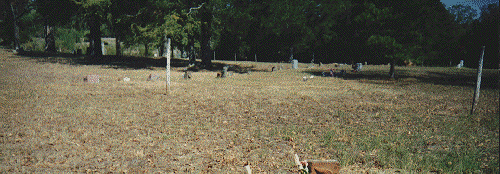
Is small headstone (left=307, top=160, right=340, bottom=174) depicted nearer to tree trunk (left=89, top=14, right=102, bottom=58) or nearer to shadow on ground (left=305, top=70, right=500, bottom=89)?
shadow on ground (left=305, top=70, right=500, bottom=89)

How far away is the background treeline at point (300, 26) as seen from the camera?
59.0 feet

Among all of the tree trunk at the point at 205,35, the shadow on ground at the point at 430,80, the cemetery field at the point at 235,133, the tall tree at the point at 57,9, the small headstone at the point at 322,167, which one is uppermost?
the tall tree at the point at 57,9

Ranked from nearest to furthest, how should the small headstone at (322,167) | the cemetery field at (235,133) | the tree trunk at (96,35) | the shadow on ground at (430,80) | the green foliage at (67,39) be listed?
the small headstone at (322,167)
the cemetery field at (235,133)
the shadow on ground at (430,80)
the tree trunk at (96,35)
the green foliage at (67,39)

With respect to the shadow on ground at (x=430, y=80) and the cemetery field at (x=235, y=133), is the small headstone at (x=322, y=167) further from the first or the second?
the shadow on ground at (x=430, y=80)

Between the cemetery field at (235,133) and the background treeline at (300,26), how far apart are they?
2.81 m

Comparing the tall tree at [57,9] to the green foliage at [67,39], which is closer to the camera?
the tall tree at [57,9]

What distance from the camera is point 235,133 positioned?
22.0ft

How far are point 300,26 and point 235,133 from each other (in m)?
33.4

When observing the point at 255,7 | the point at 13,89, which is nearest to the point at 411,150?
the point at 13,89

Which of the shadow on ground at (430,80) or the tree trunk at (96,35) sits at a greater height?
the tree trunk at (96,35)

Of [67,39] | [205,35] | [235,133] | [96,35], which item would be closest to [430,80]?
[205,35]

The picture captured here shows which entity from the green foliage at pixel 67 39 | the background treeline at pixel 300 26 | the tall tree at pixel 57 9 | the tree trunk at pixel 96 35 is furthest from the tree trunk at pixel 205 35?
the green foliage at pixel 67 39

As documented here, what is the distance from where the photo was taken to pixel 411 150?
224 inches

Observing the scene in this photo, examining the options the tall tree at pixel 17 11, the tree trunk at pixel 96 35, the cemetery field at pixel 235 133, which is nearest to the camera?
the cemetery field at pixel 235 133
